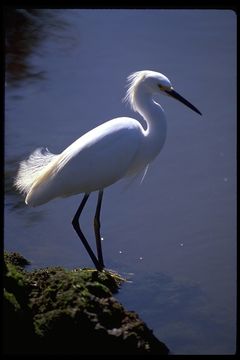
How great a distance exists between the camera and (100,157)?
3268mm

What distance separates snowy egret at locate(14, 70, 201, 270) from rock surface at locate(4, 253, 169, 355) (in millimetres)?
591

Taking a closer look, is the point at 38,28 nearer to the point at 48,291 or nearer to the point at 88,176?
the point at 88,176

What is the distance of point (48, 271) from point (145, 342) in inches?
23.1

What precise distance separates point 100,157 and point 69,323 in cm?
100

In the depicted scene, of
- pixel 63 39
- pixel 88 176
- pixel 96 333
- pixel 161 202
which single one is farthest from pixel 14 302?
pixel 63 39

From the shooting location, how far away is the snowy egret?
3234 mm

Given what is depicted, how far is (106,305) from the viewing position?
2627 mm

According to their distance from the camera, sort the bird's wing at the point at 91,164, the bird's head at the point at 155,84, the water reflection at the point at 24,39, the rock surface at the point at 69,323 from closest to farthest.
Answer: the rock surface at the point at 69,323
the bird's wing at the point at 91,164
the bird's head at the point at 155,84
the water reflection at the point at 24,39

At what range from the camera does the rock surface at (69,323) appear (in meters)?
2.53

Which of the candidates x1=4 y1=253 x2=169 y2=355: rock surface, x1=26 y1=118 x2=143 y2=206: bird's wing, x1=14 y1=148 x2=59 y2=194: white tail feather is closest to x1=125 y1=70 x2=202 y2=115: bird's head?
x1=26 y1=118 x2=143 y2=206: bird's wing

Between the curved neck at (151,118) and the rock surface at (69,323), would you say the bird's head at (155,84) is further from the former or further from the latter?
the rock surface at (69,323)

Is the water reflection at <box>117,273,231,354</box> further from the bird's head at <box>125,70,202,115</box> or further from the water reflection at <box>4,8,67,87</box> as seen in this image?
the water reflection at <box>4,8,67,87</box>

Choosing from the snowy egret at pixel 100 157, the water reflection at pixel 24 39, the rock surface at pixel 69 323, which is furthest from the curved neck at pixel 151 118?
the water reflection at pixel 24 39

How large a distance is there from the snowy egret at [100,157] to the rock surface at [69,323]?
0.59m
